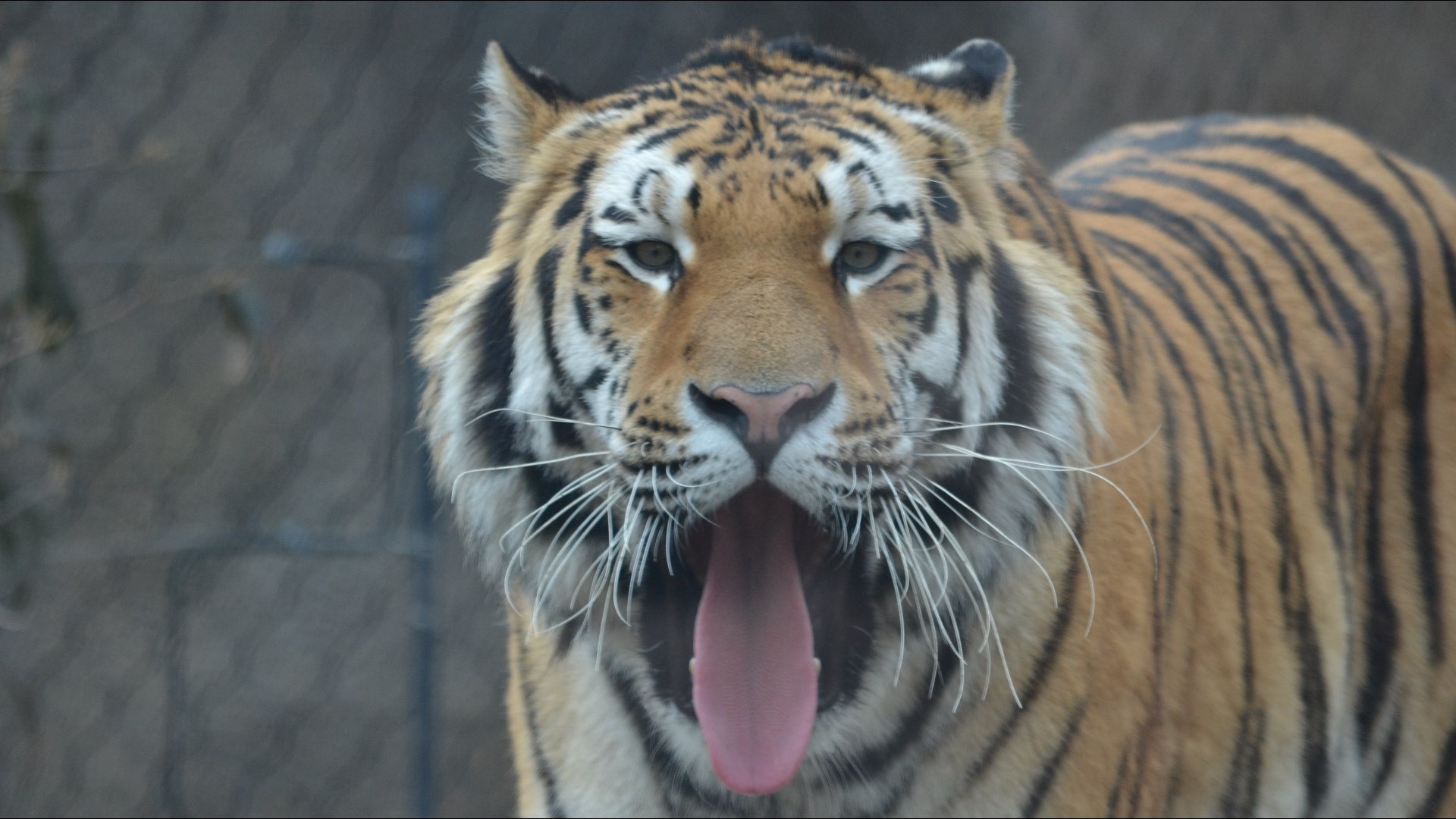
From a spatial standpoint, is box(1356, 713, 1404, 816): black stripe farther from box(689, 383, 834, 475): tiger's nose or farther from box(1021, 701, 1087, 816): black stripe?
box(689, 383, 834, 475): tiger's nose

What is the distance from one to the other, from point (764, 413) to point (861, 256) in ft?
0.71

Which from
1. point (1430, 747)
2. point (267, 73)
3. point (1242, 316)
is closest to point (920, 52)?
point (267, 73)

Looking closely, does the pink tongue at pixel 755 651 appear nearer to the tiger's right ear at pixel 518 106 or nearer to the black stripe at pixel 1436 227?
the tiger's right ear at pixel 518 106

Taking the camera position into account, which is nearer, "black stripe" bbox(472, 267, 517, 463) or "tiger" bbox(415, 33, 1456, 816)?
"tiger" bbox(415, 33, 1456, 816)

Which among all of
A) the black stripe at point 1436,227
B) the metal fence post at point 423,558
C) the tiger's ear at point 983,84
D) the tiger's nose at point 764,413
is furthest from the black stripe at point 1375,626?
the metal fence post at point 423,558

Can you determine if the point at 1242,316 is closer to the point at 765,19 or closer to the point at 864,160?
the point at 864,160

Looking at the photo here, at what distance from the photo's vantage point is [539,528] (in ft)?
4.13

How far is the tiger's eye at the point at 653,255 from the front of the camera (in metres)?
1.17

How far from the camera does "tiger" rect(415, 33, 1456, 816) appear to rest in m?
1.13

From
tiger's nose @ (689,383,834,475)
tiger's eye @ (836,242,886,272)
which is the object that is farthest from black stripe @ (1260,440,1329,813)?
tiger's nose @ (689,383,834,475)

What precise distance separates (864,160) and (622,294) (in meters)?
0.23

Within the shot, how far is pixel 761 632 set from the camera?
46.4 inches

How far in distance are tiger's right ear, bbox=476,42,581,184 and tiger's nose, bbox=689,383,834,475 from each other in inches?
16.0

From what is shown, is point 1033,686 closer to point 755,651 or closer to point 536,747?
point 755,651
